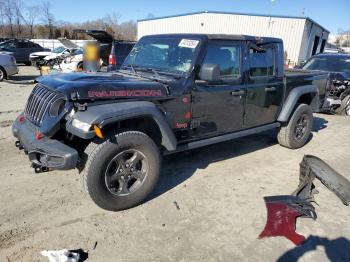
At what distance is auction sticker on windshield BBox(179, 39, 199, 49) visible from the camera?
4.15m

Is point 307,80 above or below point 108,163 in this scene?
above

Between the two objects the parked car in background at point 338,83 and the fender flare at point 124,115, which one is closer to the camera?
the fender flare at point 124,115

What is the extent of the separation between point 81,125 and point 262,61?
3128 mm

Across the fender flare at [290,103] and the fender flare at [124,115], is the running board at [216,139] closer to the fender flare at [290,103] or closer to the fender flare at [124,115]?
the fender flare at [290,103]

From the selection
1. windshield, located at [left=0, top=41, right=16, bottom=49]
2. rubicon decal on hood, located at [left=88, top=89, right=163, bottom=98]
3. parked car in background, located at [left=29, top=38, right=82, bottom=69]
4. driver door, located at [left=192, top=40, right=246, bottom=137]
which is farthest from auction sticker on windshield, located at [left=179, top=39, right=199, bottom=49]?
windshield, located at [left=0, top=41, right=16, bottom=49]

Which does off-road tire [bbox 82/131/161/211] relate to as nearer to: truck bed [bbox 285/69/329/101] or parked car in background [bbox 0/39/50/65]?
truck bed [bbox 285/69/329/101]

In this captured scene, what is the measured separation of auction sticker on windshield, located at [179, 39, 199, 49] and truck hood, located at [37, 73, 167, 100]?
74cm

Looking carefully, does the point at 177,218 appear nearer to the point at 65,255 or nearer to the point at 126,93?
the point at 65,255

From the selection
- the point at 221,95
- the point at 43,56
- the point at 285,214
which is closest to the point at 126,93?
the point at 221,95

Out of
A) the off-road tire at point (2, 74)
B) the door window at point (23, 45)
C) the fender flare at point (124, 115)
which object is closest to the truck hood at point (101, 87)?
the fender flare at point (124, 115)

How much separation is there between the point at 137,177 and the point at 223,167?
1.78 m

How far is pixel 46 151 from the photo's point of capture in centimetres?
323

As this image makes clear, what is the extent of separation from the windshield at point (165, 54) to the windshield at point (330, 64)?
290 inches

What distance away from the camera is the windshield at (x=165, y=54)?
4143 mm
